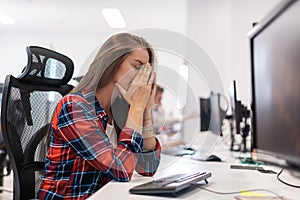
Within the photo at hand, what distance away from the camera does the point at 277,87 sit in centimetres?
66

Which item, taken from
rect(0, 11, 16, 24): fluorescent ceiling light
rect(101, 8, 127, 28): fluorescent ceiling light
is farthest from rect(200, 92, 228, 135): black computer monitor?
rect(0, 11, 16, 24): fluorescent ceiling light

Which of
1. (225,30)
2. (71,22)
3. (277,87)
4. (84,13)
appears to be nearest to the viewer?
(277,87)

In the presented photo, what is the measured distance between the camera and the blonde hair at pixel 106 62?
1.07 meters

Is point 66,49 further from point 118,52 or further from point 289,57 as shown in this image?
point 289,57

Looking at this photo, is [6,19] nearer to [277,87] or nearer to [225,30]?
[225,30]

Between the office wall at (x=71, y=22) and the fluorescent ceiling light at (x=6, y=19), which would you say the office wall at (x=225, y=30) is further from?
the fluorescent ceiling light at (x=6, y=19)

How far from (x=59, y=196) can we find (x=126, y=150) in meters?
0.23

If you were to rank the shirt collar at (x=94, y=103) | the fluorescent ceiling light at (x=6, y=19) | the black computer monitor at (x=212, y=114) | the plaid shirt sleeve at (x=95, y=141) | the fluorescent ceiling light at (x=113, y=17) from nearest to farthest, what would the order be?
the plaid shirt sleeve at (x=95, y=141) → the shirt collar at (x=94, y=103) → the black computer monitor at (x=212, y=114) → the fluorescent ceiling light at (x=113, y=17) → the fluorescent ceiling light at (x=6, y=19)

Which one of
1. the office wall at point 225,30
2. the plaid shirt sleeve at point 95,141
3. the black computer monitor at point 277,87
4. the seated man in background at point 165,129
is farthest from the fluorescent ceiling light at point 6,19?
the black computer monitor at point 277,87

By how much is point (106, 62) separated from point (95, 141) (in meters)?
0.27

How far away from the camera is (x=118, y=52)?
1.07 metres

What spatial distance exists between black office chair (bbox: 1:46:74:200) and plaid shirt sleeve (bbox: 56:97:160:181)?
233mm

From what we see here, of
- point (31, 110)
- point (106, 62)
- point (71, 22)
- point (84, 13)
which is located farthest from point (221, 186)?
point (71, 22)

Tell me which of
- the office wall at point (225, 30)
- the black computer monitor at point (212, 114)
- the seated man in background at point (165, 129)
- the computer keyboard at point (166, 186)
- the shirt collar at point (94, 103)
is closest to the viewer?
the computer keyboard at point (166, 186)
